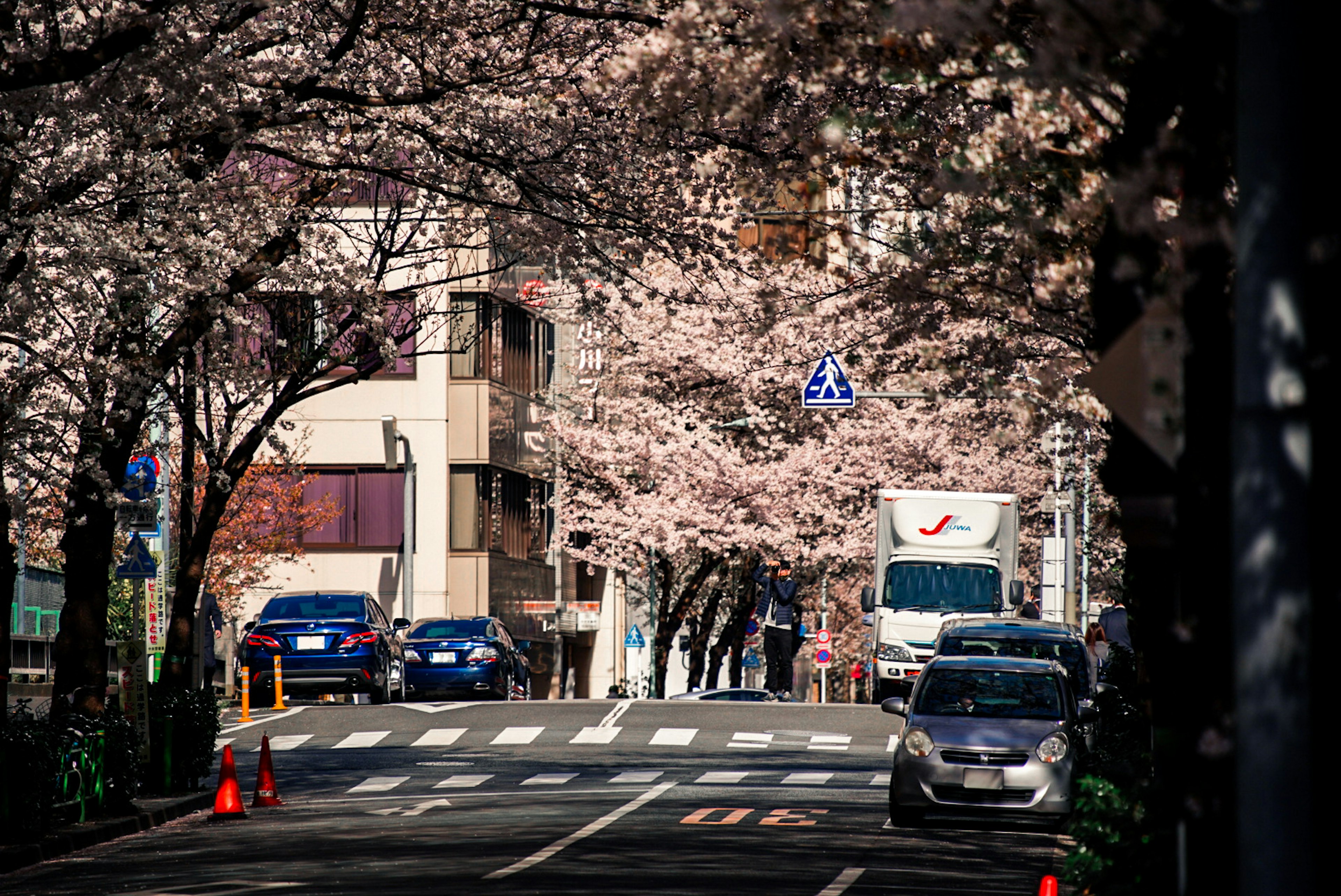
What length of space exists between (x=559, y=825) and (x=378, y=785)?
5799 mm

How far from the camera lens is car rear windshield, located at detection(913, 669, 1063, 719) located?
59.9ft

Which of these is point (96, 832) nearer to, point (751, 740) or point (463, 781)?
point (463, 781)

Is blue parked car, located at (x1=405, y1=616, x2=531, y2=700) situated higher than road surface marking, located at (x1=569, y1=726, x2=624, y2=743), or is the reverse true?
blue parked car, located at (x1=405, y1=616, x2=531, y2=700)

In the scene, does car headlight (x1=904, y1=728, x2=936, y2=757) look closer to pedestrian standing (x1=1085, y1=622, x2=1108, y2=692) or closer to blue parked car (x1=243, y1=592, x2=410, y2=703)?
pedestrian standing (x1=1085, y1=622, x2=1108, y2=692)

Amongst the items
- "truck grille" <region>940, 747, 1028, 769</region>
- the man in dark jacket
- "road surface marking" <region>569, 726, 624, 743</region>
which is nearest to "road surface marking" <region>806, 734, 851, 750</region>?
"road surface marking" <region>569, 726, 624, 743</region>

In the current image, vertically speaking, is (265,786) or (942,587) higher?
(942,587)

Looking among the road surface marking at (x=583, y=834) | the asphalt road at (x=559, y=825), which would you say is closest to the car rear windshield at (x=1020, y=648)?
the asphalt road at (x=559, y=825)

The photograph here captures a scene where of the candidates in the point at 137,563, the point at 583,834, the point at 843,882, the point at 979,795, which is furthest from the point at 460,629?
the point at 843,882

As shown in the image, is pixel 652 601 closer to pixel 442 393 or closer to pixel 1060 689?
pixel 442 393

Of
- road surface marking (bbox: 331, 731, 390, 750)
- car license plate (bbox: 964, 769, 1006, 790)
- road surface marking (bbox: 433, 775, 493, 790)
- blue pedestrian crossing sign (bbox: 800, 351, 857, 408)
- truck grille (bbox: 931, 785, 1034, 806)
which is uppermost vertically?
blue pedestrian crossing sign (bbox: 800, 351, 857, 408)

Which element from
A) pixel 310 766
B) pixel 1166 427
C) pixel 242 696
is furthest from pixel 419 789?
pixel 1166 427

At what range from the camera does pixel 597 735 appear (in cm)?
2881

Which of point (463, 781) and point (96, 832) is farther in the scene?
point (463, 781)

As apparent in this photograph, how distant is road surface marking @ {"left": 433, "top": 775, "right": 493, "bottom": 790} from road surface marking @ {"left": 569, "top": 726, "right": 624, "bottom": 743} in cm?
477
